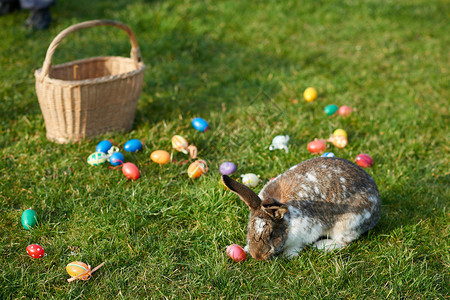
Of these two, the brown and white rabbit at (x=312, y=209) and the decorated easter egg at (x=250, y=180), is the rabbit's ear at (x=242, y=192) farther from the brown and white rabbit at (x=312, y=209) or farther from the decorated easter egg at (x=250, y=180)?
the decorated easter egg at (x=250, y=180)

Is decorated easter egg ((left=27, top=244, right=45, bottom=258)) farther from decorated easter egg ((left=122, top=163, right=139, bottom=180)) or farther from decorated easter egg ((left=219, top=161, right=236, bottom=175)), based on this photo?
decorated easter egg ((left=219, top=161, right=236, bottom=175))

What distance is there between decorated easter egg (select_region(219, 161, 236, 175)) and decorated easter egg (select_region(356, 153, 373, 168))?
1072 mm

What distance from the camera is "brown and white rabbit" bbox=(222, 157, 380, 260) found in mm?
2568

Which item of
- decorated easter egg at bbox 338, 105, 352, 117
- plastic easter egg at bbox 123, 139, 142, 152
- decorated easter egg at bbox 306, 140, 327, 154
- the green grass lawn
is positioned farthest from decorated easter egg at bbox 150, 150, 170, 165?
decorated easter egg at bbox 338, 105, 352, 117

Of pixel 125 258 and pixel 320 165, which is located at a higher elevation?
pixel 320 165

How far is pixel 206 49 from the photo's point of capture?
19.4 feet

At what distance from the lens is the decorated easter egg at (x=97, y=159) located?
11.3 ft

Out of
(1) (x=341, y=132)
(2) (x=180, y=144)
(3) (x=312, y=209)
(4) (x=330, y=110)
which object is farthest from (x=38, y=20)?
(3) (x=312, y=209)

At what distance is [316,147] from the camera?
3682 millimetres

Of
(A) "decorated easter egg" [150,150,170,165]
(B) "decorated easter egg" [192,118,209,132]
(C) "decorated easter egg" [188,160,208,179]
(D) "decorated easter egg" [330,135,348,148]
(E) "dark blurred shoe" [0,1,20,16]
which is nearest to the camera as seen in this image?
(C) "decorated easter egg" [188,160,208,179]

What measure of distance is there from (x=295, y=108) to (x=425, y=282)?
7.95ft

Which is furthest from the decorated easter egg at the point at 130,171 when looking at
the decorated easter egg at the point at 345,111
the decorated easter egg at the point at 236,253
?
the decorated easter egg at the point at 345,111

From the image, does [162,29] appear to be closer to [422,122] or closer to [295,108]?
[295,108]

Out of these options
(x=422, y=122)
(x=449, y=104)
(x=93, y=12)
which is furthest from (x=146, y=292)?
(x=93, y=12)
